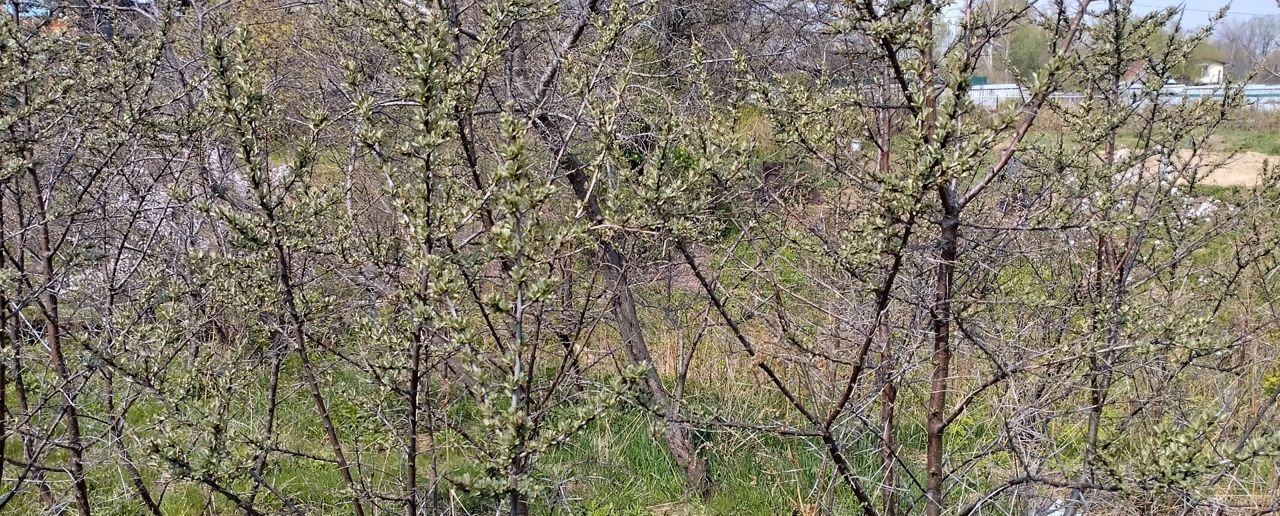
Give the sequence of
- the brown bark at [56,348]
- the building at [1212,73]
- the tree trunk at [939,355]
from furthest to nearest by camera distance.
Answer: the building at [1212,73] < the brown bark at [56,348] < the tree trunk at [939,355]

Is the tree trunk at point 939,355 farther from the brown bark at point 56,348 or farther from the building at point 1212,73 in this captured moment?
the brown bark at point 56,348

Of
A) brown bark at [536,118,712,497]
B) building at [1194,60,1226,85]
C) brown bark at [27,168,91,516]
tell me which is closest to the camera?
brown bark at [27,168,91,516]

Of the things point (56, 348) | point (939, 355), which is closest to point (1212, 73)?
point (939, 355)

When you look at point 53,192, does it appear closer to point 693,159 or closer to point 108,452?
point 108,452

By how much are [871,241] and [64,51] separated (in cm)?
304

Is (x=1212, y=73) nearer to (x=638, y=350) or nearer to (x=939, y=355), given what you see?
(x=939, y=355)

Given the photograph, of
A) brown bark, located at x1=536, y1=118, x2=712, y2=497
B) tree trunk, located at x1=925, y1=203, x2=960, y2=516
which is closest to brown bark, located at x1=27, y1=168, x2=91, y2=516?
brown bark, located at x1=536, y1=118, x2=712, y2=497

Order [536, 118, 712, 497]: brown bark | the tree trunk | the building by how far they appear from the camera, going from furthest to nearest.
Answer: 1. [536, 118, 712, 497]: brown bark
2. the building
3. the tree trunk

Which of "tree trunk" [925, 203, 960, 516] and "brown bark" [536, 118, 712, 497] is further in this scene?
"brown bark" [536, 118, 712, 497]

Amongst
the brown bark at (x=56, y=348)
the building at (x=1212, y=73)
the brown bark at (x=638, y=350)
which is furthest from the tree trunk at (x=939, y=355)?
the brown bark at (x=56, y=348)

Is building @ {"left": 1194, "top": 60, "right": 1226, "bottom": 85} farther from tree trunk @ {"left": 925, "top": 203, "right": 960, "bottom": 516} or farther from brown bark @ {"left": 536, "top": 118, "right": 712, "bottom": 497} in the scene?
brown bark @ {"left": 536, "top": 118, "right": 712, "bottom": 497}

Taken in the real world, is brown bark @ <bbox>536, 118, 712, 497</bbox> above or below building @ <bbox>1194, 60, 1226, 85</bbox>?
below

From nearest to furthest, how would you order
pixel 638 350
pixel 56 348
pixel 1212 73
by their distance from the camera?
pixel 56 348, pixel 1212 73, pixel 638 350

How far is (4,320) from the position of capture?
115 inches
